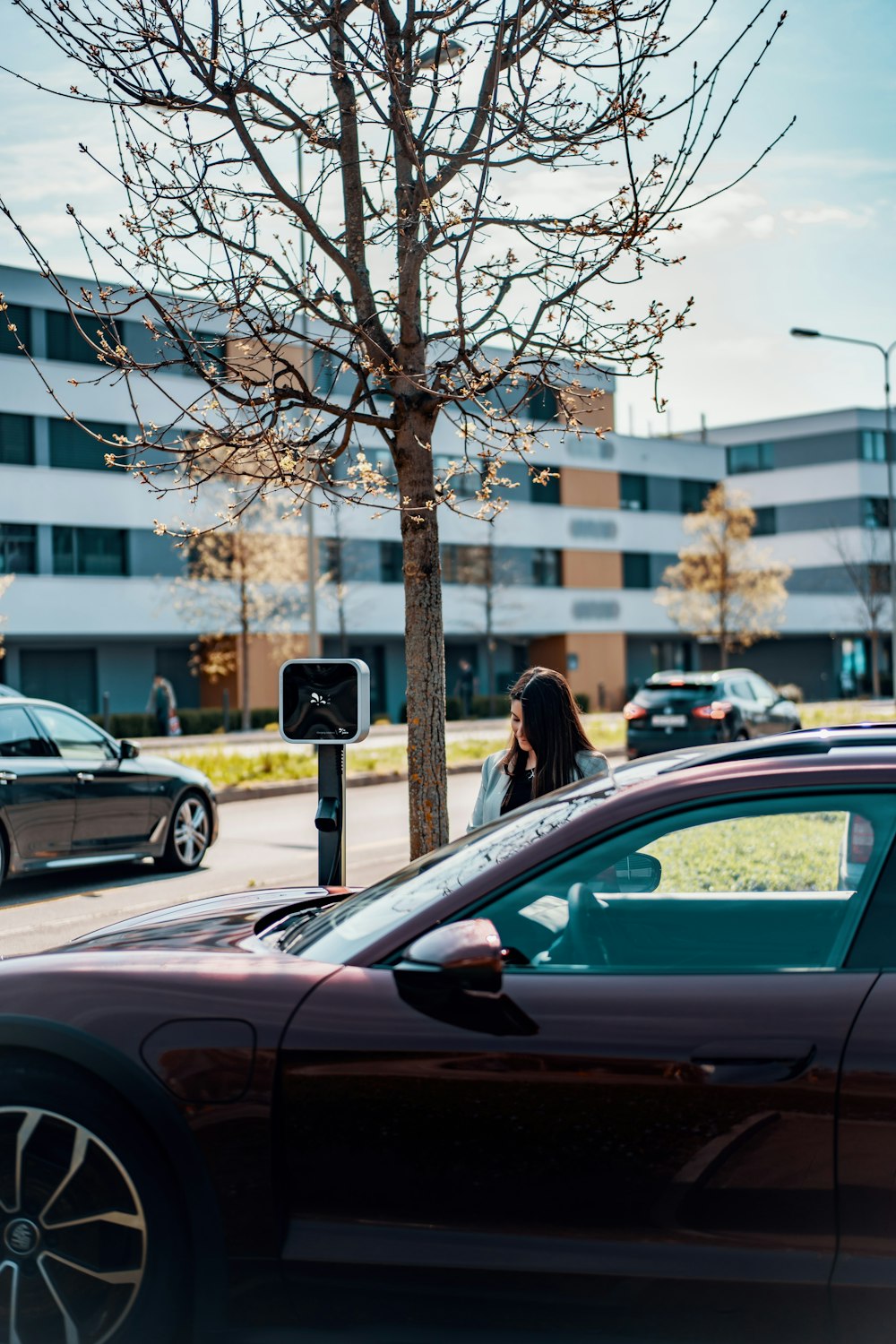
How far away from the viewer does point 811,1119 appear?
8.73ft

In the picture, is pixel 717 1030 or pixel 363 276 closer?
pixel 717 1030

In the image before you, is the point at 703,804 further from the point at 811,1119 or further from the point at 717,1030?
the point at 811,1119

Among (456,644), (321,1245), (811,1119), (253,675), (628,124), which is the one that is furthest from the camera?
(456,644)

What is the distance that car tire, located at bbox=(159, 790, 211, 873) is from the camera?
39.2 ft

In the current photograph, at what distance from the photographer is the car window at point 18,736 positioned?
414 inches

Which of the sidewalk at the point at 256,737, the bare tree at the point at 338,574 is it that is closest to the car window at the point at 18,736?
the sidewalk at the point at 256,737

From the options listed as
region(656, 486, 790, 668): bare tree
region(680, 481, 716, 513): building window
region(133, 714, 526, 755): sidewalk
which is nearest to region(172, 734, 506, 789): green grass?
region(133, 714, 526, 755): sidewalk

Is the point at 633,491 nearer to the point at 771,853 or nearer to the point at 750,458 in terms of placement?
the point at 750,458

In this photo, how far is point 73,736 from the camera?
1112cm

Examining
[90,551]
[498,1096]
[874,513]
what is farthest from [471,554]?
[498,1096]

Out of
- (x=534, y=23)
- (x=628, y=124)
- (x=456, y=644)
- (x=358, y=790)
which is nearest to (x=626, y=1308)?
(x=628, y=124)

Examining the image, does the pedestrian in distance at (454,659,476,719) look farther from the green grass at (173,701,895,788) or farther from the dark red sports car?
the dark red sports car

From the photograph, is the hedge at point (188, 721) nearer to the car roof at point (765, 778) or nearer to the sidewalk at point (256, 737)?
the sidewalk at point (256, 737)

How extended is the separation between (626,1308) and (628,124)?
5.59 metres
